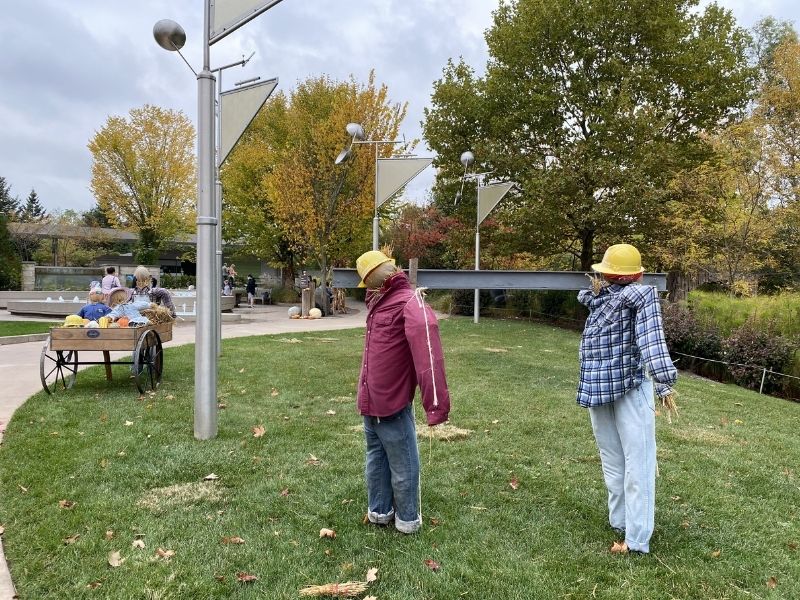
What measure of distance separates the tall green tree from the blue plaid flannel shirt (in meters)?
17.5

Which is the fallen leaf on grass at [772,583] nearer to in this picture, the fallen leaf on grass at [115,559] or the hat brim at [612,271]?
the hat brim at [612,271]

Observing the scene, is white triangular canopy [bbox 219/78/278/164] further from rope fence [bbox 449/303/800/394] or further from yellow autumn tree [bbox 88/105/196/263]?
yellow autumn tree [bbox 88/105/196/263]

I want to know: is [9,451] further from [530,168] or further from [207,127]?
[530,168]

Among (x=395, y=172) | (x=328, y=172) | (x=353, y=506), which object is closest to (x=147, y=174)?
(x=328, y=172)

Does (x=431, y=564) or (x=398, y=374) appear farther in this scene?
(x=398, y=374)

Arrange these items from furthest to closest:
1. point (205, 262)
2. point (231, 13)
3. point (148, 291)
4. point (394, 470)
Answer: point (148, 291)
point (205, 262)
point (231, 13)
point (394, 470)

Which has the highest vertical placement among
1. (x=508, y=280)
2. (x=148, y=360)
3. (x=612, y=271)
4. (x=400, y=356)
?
(x=612, y=271)

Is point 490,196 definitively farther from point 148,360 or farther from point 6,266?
point 6,266

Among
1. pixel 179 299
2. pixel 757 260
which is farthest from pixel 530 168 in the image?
pixel 179 299

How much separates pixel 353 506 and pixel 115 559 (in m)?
1.52

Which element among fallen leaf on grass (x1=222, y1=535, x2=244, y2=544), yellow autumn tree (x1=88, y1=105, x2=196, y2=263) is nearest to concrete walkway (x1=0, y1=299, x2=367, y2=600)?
fallen leaf on grass (x1=222, y1=535, x2=244, y2=544)

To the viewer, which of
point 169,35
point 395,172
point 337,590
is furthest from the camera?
point 395,172

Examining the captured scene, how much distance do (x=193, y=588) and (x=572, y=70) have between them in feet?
75.9

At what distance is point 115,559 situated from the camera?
10.9 feet
